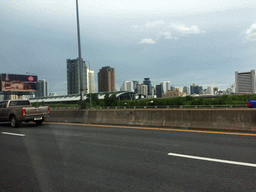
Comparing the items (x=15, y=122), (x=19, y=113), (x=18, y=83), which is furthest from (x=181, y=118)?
(x=18, y=83)

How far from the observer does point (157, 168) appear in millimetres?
4496

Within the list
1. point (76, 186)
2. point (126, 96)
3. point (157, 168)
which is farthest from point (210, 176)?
point (126, 96)

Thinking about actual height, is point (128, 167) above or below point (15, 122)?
below

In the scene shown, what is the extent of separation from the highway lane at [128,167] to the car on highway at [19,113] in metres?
6.32

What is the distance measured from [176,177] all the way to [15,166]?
12.2 feet

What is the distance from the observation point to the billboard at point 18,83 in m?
57.9

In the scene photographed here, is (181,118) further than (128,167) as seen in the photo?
Yes

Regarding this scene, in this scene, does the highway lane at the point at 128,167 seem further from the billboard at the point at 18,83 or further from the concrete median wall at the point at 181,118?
the billboard at the point at 18,83

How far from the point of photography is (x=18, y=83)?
194ft

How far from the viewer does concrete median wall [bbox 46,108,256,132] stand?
918 cm

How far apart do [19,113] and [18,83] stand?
171 ft

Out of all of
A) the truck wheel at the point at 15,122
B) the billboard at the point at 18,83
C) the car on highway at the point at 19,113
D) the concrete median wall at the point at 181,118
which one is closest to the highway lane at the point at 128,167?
the concrete median wall at the point at 181,118

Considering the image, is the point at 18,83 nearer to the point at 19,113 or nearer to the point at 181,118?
the point at 19,113

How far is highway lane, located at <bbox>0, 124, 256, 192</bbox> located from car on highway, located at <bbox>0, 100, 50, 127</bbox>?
6320mm
